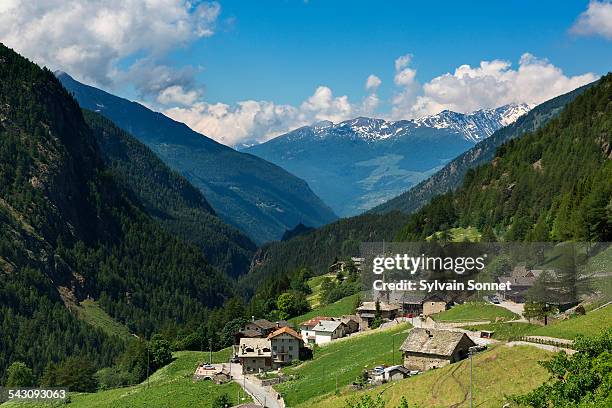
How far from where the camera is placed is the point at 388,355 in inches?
3041

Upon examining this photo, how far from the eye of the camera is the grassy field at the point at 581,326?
2281 inches

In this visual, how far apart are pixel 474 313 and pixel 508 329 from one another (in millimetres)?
15204

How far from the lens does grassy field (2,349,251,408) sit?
270ft

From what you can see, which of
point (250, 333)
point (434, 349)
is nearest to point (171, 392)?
point (250, 333)

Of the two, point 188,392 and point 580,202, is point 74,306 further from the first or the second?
point 580,202

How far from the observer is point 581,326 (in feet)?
196

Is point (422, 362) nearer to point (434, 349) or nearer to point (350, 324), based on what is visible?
point (434, 349)

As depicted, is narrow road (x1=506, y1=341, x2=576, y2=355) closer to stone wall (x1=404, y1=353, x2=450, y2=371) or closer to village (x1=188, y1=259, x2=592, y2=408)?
village (x1=188, y1=259, x2=592, y2=408)

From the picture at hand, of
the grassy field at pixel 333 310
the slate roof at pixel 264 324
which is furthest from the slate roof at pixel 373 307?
the slate roof at pixel 264 324

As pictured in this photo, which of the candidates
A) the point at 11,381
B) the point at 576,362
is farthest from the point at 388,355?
the point at 11,381

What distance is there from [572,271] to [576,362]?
1525 inches

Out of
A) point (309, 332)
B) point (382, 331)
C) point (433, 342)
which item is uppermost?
point (433, 342)

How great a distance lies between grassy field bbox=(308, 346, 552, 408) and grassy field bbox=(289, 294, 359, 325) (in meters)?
67.8

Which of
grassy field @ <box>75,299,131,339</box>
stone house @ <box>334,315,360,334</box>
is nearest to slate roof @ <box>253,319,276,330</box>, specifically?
stone house @ <box>334,315,360,334</box>
